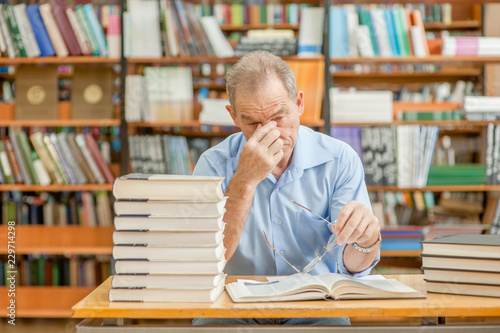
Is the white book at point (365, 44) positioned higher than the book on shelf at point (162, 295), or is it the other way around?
the white book at point (365, 44)

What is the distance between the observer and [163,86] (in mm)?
2773

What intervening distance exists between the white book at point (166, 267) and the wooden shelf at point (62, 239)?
1910 millimetres

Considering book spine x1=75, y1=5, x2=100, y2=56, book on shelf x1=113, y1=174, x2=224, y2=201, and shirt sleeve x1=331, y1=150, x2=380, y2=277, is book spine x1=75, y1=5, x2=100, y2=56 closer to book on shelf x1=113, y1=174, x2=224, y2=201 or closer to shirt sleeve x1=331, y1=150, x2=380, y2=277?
shirt sleeve x1=331, y1=150, x2=380, y2=277

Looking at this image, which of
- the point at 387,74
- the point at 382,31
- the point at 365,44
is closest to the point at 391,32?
the point at 382,31

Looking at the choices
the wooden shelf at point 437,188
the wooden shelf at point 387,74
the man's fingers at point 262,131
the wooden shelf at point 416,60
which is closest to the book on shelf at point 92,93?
the wooden shelf at point 416,60

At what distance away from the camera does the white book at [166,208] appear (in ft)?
3.09

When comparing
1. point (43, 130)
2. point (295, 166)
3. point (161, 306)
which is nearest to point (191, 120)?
point (43, 130)

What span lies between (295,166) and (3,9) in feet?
7.11

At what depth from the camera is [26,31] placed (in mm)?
2807

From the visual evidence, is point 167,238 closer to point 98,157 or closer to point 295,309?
point 295,309

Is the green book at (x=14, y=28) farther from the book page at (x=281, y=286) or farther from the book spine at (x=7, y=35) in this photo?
the book page at (x=281, y=286)

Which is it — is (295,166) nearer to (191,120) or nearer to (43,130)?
(191,120)

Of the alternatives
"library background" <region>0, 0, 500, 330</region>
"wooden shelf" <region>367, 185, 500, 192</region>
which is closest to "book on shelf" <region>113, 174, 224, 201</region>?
"library background" <region>0, 0, 500, 330</region>

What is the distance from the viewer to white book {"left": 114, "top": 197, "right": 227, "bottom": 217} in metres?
0.94
